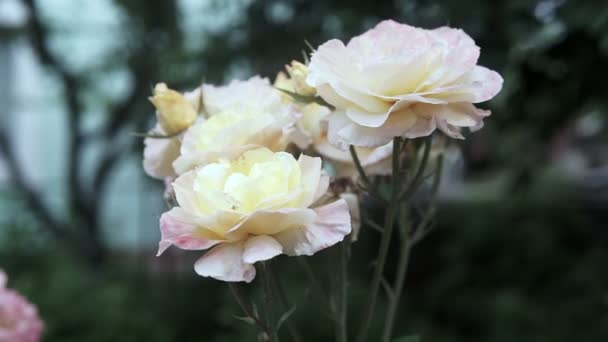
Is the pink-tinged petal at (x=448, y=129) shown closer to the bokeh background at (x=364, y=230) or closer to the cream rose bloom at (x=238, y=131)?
the cream rose bloom at (x=238, y=131)

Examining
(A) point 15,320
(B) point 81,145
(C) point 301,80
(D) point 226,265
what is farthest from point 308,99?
(B) point 81,145

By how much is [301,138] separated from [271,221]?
97mm

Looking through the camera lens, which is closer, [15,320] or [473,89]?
[473,89]

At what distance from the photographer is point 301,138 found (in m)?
0.42

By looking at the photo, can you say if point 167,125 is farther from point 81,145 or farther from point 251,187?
point 81,145

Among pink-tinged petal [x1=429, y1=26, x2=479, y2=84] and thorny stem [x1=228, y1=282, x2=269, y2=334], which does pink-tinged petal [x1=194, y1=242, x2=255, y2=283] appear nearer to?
thorny stem [x1=228, y1=282, x2=269, y2=334]

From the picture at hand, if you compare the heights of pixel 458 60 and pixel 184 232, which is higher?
pixel 458 60

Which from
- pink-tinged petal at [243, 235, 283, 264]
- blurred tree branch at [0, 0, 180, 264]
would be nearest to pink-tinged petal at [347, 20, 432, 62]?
pink-tinged petal at [243, 235, 283, 264]

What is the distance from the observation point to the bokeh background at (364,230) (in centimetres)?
145

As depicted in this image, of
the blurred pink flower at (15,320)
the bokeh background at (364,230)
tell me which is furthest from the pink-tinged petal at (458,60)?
the bokeh background at (364,230)

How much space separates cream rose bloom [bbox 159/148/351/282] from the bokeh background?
0.88m

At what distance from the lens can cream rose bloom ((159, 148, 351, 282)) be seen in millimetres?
334

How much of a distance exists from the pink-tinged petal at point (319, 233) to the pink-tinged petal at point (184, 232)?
35 millimetres

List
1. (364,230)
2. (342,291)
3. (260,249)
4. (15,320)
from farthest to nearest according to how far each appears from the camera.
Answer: (364,230) → (15,320) → (342,291) → (260,249)
